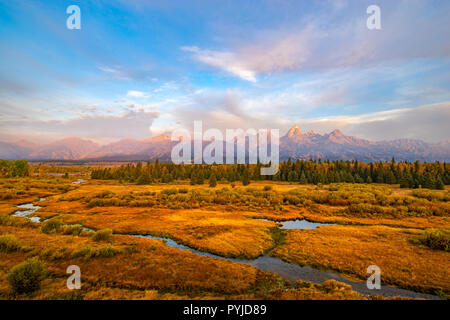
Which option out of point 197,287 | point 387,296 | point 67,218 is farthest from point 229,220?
point 67,218

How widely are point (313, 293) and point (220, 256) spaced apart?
387 inches

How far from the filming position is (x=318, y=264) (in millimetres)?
18562

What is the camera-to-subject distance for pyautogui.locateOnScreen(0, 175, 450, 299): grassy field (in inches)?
554

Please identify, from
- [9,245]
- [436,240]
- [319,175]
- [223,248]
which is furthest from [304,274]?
[319,175]

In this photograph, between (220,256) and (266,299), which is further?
(220,256)

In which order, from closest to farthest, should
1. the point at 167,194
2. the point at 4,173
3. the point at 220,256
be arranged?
1. the point at 220,256
2. the point at 167,194
3. the point at 4,173

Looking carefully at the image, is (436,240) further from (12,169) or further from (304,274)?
(12,169)

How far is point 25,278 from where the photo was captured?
1268cm

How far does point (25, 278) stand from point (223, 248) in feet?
52.0

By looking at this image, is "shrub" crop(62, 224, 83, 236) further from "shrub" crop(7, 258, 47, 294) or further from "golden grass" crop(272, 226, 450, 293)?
"golden grass" crop(272, 226, 450, 293)

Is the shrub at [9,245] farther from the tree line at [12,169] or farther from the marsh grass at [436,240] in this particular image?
the tree line at [12,169]

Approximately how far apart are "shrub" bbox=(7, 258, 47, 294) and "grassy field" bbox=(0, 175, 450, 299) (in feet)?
1.25

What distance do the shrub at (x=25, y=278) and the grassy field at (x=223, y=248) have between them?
1.25 feet
